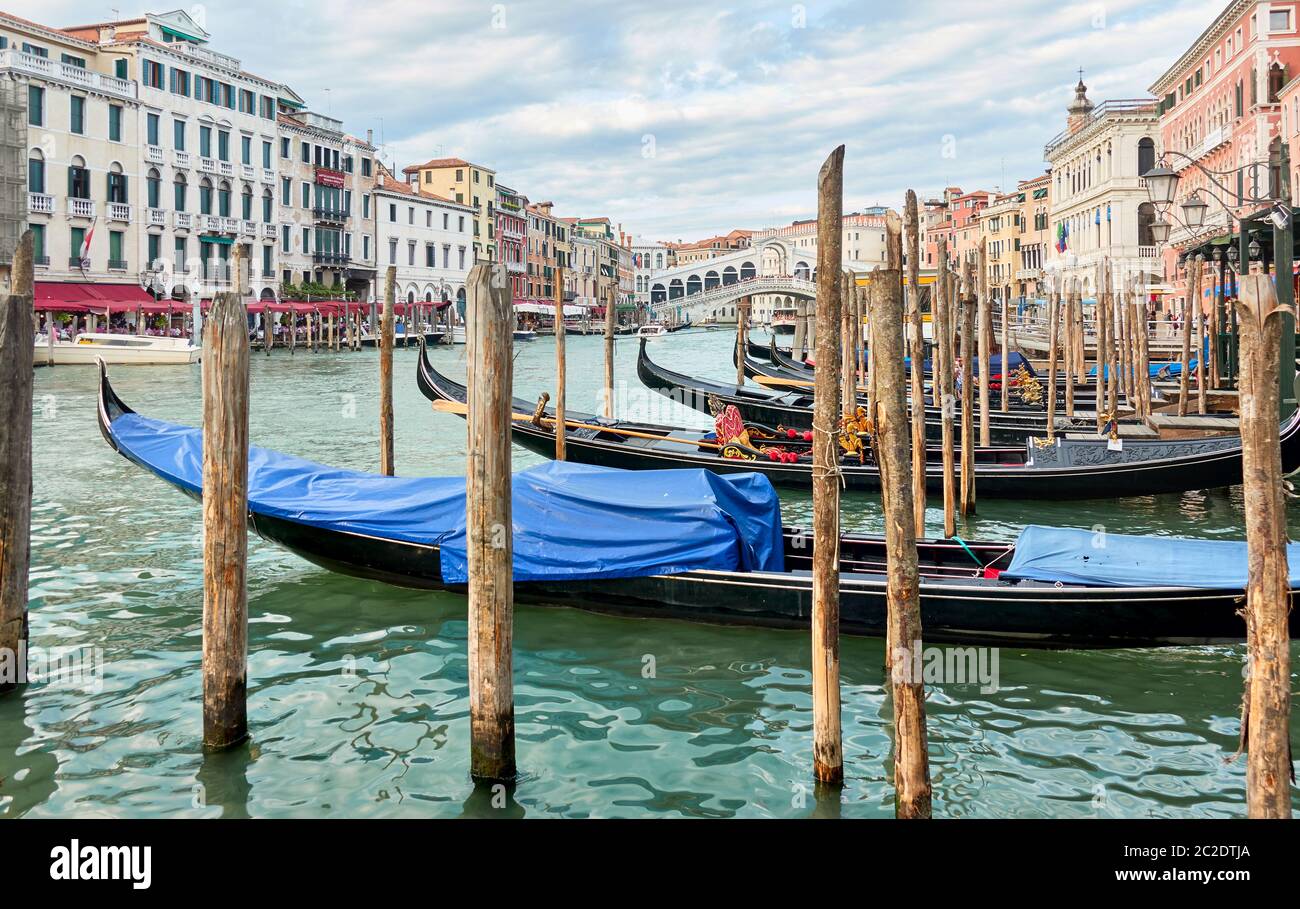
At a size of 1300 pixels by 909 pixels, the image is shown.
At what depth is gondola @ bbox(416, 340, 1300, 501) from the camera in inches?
332

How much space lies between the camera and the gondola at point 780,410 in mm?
11617

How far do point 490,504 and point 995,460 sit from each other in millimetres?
7162

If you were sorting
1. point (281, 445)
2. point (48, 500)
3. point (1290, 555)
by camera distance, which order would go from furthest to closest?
point (281, 445)
point (48, 500)
point (1290, 555)

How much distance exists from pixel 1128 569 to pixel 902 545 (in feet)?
7.59

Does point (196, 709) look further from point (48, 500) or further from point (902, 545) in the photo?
point (48, 500)

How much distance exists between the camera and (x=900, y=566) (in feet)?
10.1

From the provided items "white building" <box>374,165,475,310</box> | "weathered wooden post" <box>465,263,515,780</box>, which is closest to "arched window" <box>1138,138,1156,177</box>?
"white building" <box>374,165,475,310</box>

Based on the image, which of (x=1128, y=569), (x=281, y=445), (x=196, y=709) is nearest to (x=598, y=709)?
(x=196, y=709)

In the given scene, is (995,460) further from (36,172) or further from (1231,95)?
(36,172)

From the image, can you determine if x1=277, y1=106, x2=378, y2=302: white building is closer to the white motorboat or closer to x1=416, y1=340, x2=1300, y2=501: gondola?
the white motorboat

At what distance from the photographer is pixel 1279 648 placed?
254cm

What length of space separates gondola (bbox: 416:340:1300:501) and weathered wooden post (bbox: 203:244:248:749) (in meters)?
5.73

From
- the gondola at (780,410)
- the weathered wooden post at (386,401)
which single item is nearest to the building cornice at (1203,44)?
the gondola at (780,410)

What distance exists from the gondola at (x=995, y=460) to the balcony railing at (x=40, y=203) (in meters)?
15.8
